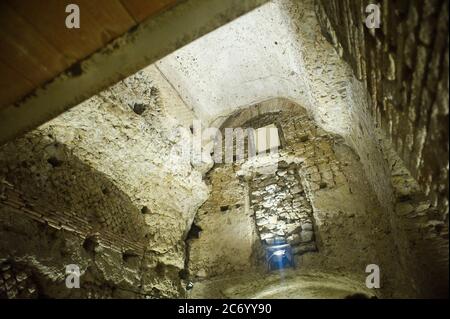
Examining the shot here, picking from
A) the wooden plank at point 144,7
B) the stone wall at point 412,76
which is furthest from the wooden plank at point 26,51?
the stone wall at point 412,76

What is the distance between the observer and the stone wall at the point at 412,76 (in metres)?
1.22

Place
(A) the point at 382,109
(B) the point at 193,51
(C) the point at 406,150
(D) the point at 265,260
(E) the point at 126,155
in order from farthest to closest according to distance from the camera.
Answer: (B) the point at 193,51
(D) the point at 265,260
(E) the point at 126,155
(A) the point at 382,109
(C) the point at 406,150

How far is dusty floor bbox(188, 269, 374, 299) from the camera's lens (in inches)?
182

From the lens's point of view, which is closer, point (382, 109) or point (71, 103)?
point (71, 103)

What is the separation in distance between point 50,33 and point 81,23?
181mm

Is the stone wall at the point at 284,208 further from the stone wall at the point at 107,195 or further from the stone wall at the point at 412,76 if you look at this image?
the stone wall at the point at 412,76

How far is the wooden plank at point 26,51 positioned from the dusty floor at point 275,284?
3.98m

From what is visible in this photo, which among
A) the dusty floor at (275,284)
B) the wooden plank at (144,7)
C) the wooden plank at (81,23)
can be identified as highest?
the wooden plank at (144,7)
